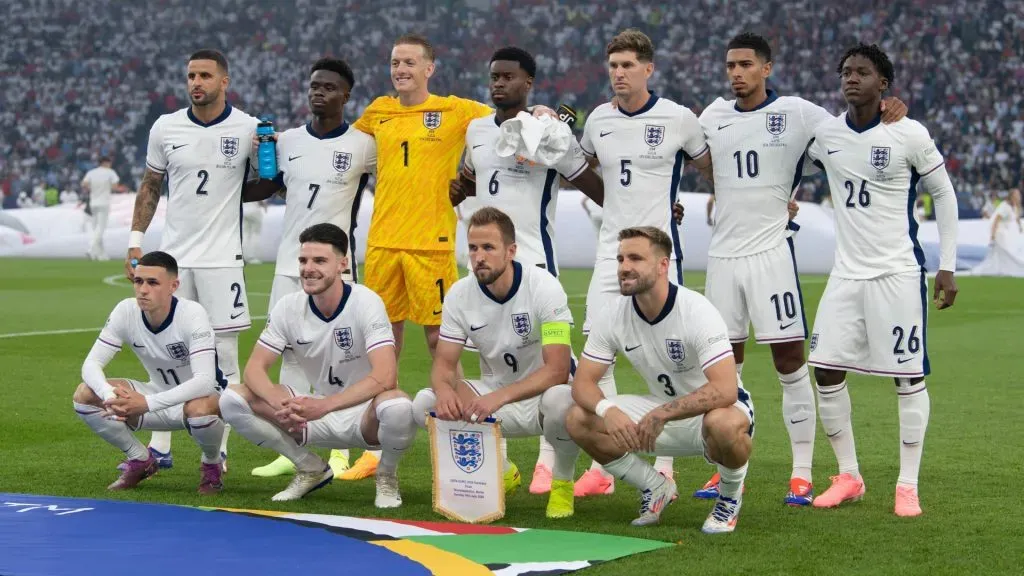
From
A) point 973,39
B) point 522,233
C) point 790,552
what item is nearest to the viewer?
point 790,552

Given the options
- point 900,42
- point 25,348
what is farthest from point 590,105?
point 25,348

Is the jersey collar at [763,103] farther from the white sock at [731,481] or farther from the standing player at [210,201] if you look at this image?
the standing player at [210,201]

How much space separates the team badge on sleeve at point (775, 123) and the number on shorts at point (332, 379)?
2.41 meters

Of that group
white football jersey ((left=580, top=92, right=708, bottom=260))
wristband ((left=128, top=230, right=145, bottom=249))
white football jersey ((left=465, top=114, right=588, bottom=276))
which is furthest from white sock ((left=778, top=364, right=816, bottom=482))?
wristband ((left=128, top=230, right=145, bottom=249))

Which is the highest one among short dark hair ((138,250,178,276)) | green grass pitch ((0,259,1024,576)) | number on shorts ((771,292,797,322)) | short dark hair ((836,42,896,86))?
short dark hair ((836,42,896,86))

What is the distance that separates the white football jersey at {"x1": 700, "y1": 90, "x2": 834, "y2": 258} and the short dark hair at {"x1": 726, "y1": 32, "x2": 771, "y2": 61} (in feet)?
0.75

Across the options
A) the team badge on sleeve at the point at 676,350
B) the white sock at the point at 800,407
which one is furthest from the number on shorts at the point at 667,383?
the white sock at the point at 800,407

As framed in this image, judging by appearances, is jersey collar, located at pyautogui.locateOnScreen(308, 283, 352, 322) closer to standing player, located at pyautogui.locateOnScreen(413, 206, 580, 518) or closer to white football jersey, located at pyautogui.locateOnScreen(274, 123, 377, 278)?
standing player, located at pyautogui.locateOnScreen(413, 206, 580, 518)

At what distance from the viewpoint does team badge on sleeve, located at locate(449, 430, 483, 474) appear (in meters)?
6.32

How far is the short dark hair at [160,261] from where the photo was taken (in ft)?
22.9

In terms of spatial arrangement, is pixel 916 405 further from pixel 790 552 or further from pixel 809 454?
pixel 790 552

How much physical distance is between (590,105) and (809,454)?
29602 millimetres

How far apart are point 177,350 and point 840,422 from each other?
325 cm

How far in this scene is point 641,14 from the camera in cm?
3806
